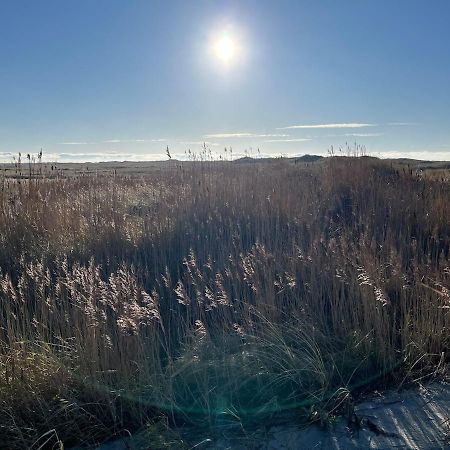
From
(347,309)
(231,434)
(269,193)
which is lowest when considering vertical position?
(231,434)

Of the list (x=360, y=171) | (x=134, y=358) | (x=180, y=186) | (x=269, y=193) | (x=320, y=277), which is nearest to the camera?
(x=134, y=358)

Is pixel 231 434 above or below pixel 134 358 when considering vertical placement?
below

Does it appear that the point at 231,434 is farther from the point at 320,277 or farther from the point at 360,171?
the point at 360,171

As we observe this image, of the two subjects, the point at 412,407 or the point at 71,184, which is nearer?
the point at 412,407

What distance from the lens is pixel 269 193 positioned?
602cm

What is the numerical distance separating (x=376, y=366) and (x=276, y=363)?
2.08 feet

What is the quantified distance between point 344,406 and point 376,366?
0.51 metres

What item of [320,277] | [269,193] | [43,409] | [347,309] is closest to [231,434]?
[43,409]

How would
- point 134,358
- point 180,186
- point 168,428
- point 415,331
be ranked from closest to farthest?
point 168,428 → point 134,358 → point 415,331 → point 180,186

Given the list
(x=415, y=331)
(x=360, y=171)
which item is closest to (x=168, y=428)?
(x=415, y=331)

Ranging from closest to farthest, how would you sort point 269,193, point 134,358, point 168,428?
point 168,428
point 134,358
point 269,193

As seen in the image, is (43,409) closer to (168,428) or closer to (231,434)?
(168,428)

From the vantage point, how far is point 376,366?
262 centimetres

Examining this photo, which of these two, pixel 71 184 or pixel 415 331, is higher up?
pixel 71 184
